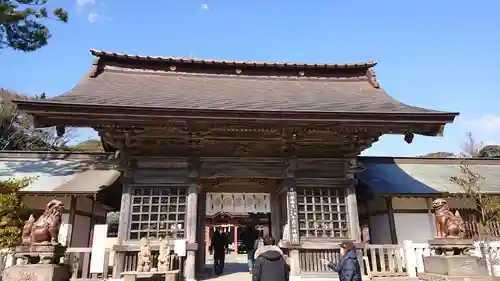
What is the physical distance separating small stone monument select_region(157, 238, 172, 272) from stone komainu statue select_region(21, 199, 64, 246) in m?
2.14

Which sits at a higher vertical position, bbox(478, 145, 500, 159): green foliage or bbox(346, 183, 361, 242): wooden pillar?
bbox(478, 145, 500, 159): green foliage

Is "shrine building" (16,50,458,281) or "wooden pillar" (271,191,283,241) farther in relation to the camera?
"wooden pillar" (271,191,283,241)

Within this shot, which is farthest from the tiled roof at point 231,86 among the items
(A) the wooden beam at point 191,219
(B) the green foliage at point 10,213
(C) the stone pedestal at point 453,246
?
(B) the green foliage at point 10,213

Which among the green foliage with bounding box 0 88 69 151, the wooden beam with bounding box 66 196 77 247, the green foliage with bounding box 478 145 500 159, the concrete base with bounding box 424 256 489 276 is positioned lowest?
the concrete base with bounding box 424 256 489 276

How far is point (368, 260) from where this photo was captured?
901 centimetres

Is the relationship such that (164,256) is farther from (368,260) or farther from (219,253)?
(368,260)

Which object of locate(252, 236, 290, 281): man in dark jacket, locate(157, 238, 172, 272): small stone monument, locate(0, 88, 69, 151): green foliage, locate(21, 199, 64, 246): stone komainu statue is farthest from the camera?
locate(0, 88, 69, 151): green foliage

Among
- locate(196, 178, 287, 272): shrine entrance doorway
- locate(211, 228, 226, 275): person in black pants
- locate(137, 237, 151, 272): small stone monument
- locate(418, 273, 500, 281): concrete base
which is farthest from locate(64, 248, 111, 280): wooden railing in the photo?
locate(418, 273, 500, 281): concrete base

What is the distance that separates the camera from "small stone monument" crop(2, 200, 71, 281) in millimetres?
6211

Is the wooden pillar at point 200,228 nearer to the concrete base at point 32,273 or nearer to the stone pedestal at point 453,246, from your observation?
the concrete base at point 32,273

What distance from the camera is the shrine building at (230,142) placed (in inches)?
293

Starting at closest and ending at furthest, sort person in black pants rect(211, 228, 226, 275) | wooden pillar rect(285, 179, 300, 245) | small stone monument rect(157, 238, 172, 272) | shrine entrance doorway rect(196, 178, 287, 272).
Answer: small stone monument rect(157, 238, 172, 272) → wooden pillar rect(285, 179, 300, 245) → shrine entrance doorway rect(196, 178, 287, 272) → person in black pants rect(211, 228, 226, 275)

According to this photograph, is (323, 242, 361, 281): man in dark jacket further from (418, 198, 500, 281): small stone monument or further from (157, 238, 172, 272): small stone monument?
(157, 238, 172, 272): small stone monument

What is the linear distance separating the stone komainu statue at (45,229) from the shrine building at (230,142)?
1.77 m
